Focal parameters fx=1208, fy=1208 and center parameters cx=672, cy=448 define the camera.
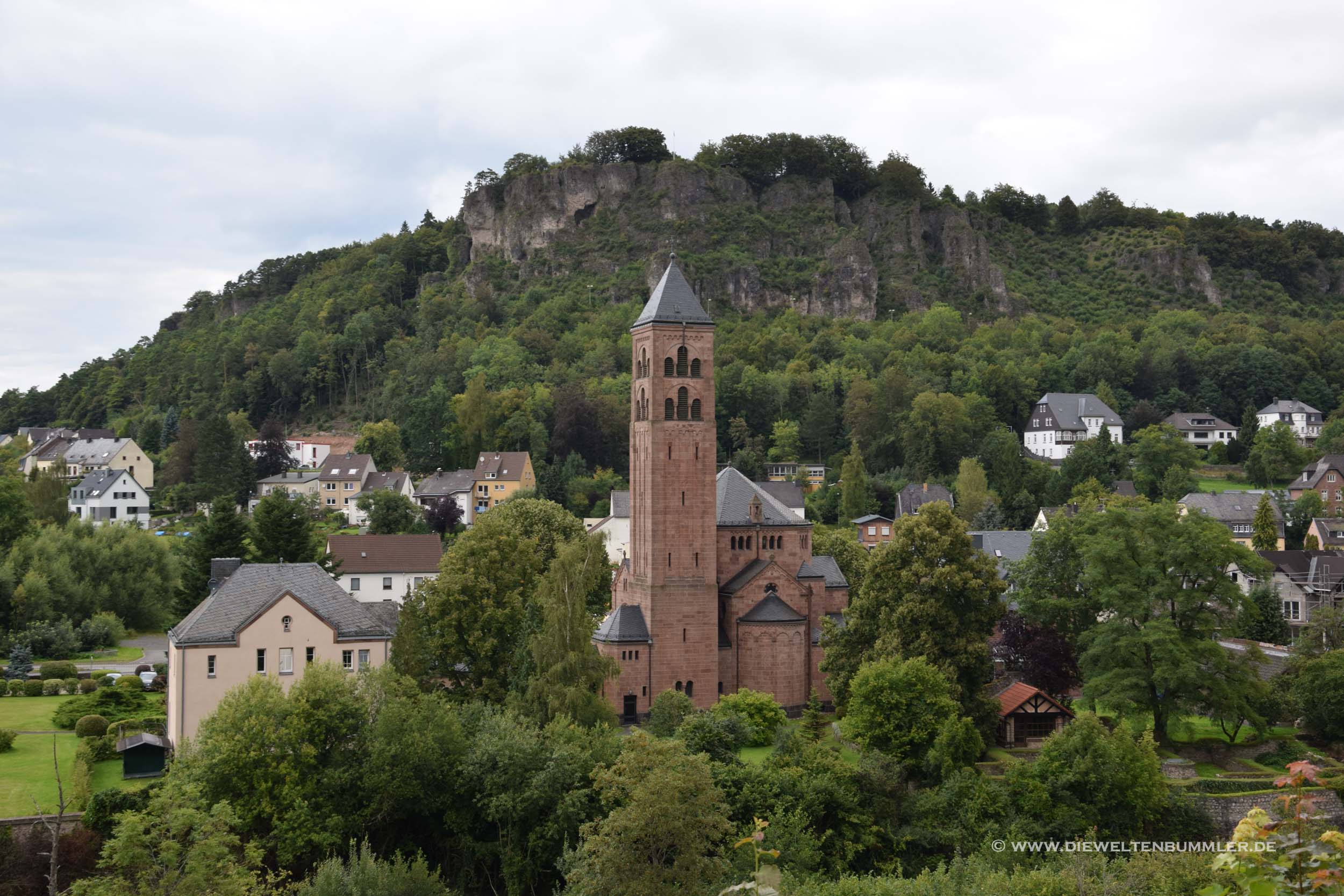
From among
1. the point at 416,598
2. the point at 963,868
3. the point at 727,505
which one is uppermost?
the point at 727,505

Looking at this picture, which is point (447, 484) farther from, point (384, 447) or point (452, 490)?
point (384, 447)

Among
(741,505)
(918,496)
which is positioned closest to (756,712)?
(741,505)

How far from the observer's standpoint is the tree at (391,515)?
8256cm

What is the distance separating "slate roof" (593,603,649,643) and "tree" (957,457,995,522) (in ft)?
144

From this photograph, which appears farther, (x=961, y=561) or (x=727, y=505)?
(x=727, y=505)

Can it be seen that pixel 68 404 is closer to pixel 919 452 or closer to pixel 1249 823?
pixel 919 452

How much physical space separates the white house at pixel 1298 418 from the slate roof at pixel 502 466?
6547cm

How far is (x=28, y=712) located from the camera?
4231 cm

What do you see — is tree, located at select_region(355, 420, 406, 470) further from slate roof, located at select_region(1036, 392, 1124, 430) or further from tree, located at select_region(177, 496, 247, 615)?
slate roof, located at select_region(1036, 392, 1124, 430)

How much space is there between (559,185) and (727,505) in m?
105

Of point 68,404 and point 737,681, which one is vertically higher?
point 68,404

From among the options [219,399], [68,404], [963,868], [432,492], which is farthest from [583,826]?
[68,404]

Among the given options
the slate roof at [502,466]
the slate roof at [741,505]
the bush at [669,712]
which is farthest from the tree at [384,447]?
the bush at [669,712]

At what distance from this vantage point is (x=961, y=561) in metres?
41.7
